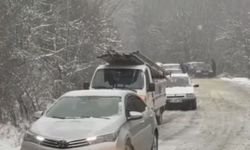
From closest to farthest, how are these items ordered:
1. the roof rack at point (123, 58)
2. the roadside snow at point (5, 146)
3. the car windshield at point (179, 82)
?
the roadside snow at point (5, 146), the roof rack at point (123, 58), the car windshield at point (179, 82)

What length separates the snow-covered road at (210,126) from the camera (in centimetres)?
1644

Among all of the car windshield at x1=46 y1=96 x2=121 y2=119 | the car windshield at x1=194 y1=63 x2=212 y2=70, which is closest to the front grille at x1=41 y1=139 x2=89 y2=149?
the car windshield at x1=46 y1=96 x2=121 y2=119

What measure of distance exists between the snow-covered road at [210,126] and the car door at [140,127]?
300 centimetres

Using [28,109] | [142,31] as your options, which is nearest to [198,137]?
[28,109]

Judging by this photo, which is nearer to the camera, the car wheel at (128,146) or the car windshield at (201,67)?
the car wheel at (128,146)

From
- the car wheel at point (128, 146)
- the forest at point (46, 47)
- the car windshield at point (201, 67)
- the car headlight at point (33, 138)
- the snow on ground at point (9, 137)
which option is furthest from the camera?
the car windshield at point (201, 67)

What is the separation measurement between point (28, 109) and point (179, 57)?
192 ft

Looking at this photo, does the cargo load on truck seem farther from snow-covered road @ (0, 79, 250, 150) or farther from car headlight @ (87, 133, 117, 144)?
car headlight @ (87, 133, 117, 144)

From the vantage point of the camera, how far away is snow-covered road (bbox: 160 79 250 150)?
54.2 feet

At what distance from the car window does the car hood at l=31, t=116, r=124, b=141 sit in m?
0.97

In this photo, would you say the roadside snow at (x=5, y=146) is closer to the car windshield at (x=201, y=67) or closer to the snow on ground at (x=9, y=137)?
the snow on ground at (x=9, y=137)

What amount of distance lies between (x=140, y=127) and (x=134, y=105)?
0.66 m

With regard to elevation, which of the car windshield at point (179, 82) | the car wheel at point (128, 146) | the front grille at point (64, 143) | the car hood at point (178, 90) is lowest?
the car hood at point (178, 90)

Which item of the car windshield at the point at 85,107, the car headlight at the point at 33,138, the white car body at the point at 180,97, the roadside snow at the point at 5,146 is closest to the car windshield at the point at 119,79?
the roadside snow at the point at 5,146
